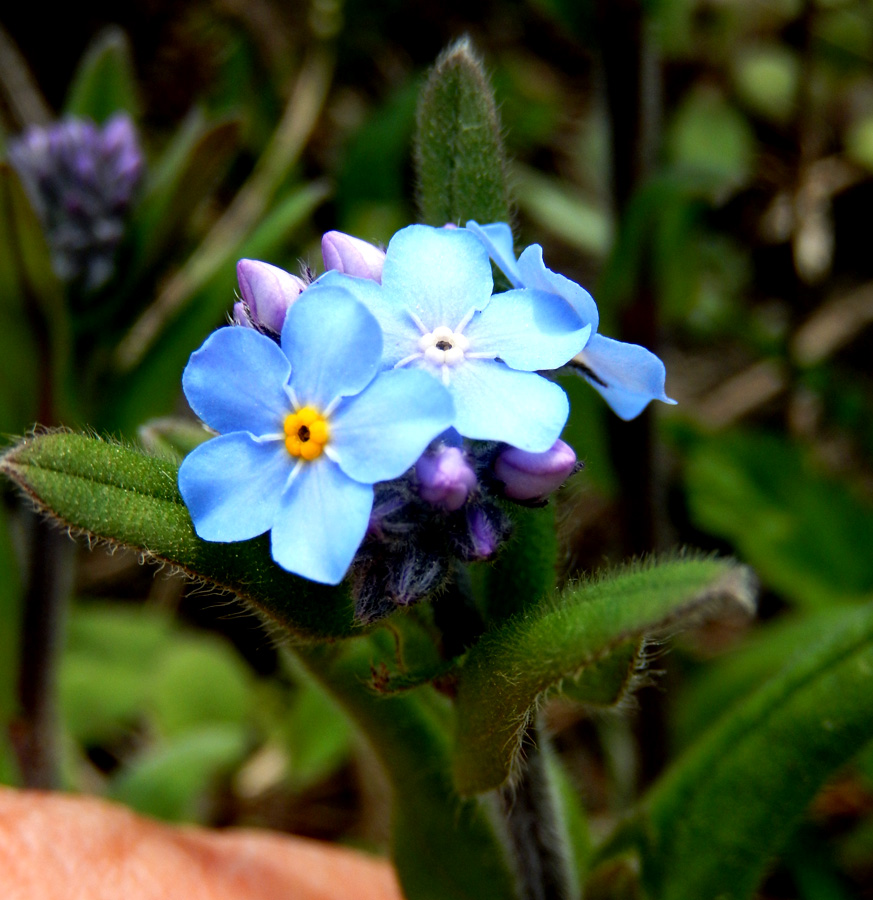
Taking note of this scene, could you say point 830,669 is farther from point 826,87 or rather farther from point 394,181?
point 826,87

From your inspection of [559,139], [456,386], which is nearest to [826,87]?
[559,139]

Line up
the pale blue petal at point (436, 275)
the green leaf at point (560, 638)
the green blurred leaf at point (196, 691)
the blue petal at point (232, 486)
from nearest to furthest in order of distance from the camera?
the green leaf at point (560, 638) → the blue petal at point (232, 486) → the pale blue petal at point (436, 275) → the green blurred leaf at point (196, 691)

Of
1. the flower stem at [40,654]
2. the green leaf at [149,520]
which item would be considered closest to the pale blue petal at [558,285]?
the green leaf at [149,520]

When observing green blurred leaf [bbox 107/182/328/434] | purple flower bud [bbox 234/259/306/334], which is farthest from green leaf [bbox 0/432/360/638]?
green blurred leaf [bbox 107/182/328/434]

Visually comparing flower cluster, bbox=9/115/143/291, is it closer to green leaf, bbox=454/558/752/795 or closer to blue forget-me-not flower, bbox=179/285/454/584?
blue forget-me-not flower, bbox=179/285/454/584

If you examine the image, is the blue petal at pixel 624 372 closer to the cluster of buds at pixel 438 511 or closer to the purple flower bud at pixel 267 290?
the cluster of buds at pixel 438 511
